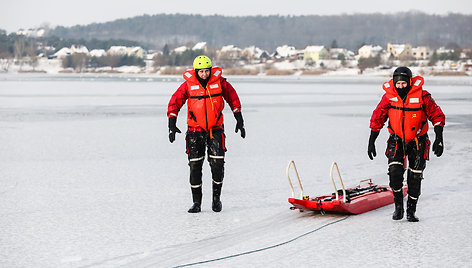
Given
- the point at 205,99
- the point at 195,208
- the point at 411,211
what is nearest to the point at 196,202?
the point at 195,208

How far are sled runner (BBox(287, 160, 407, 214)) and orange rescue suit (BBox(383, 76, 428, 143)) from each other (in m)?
0.62

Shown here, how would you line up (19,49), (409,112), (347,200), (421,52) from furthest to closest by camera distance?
(421,52) < (19,49) < (347,200) < (409,112)

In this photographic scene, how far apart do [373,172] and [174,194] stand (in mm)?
2655

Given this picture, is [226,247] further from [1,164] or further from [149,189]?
[1,164]

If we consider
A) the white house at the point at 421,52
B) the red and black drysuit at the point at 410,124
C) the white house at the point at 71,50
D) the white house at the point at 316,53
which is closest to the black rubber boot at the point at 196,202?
the red and black drysuit at the point at 410,124

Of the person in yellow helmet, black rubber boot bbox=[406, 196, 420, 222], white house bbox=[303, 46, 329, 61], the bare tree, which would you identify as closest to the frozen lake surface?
black rubber boot bbox=[406, 196, 420, 222]

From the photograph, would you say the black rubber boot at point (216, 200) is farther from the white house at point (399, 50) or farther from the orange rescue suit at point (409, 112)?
the white house at point (399, 50)

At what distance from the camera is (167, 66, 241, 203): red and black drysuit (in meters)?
5.74

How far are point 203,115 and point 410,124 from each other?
69.8 inches

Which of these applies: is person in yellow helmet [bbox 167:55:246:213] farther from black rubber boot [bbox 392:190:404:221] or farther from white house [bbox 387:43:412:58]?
white house [bbox 387:43:412:58]

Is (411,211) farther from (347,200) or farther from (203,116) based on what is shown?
(203,116)

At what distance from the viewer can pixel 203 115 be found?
18.9 ft

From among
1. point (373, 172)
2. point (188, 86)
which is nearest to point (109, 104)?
point (373, 172)

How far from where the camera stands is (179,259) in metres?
4.27
